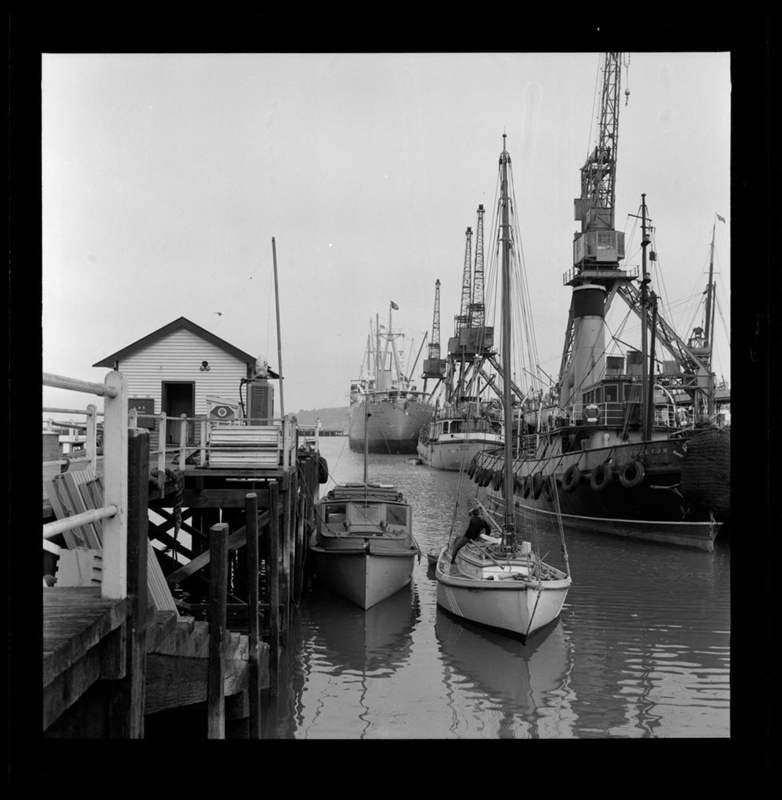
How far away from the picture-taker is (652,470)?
24.7m

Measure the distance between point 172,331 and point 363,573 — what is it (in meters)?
8.92

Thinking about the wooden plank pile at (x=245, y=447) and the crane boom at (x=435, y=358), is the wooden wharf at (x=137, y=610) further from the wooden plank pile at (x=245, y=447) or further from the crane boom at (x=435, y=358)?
the crane boom at (x=435, y=358)

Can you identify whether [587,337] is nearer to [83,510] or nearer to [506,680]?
[506,680]

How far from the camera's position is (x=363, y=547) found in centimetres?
1617

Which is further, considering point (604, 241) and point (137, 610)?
point (604, 241)

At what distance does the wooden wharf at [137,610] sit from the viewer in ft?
11.5

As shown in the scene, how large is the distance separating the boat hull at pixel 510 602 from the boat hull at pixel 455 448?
4438cm

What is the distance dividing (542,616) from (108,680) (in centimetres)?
1095

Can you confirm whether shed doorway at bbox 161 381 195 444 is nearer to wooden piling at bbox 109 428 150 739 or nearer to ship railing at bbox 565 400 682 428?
wooden piling at bbox 109 428 150 739

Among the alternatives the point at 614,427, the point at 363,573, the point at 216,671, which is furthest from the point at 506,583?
the point at 614,427

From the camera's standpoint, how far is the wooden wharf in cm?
349

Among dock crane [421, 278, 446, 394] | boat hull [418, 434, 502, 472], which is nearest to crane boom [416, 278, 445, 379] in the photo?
dock crane [421, 278, 446, 394]

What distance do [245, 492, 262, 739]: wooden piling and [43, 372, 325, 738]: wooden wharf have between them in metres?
0.02
